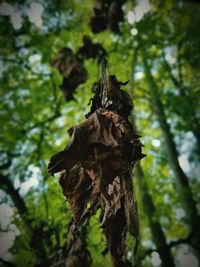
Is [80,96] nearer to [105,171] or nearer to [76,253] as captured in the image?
[76,253]

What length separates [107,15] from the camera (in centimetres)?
632

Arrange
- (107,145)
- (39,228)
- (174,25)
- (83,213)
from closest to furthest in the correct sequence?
(107,145) < (83,213) < (39,228) < (174,25)

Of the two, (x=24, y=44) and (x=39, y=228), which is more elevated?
(x=24, y=44)

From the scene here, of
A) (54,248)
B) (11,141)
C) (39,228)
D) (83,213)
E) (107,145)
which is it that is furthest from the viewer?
(11,141)

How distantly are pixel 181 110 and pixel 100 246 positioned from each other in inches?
245

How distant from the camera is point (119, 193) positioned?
1760 mm

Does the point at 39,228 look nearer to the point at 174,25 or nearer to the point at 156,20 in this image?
the point at 156,20

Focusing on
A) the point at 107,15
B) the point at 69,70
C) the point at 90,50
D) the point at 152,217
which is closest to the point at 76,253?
the point at 69,70

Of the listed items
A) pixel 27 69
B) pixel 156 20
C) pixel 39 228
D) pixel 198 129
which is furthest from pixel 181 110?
pixel 39 228

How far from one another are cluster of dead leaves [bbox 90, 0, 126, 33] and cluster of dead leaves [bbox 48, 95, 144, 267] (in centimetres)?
486

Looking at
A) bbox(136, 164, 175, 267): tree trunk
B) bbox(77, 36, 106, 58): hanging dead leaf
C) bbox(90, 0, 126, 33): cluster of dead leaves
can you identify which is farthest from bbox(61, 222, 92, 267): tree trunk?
bbox(136, 164, 175, 267): tree trunk

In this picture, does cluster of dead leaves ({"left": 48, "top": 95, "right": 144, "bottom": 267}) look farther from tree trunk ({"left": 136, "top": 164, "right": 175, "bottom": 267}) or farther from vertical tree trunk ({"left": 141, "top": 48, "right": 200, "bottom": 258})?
tree trunk ({"left": 136, "top": 164, "right": 175, "bottom": 267})

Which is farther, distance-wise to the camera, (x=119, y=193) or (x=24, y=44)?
(x=24, y=44)

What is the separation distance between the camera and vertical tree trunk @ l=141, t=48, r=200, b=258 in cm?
817
